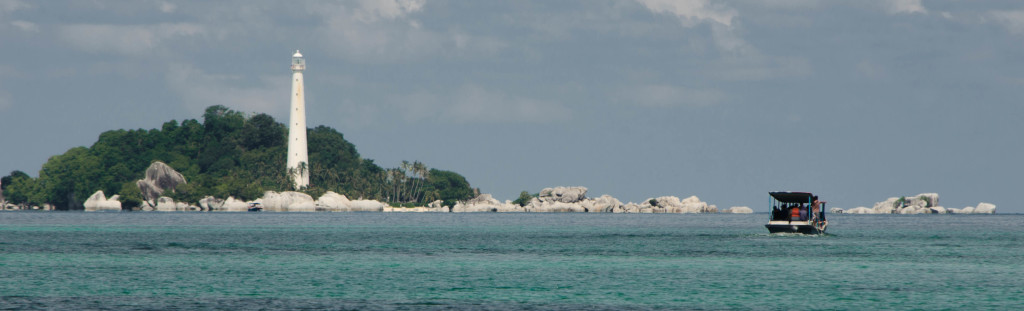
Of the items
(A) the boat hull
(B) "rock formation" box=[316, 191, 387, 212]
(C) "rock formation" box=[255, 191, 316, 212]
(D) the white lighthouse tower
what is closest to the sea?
(A) the boat hull

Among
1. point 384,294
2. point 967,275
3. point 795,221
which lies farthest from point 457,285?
point 795,221

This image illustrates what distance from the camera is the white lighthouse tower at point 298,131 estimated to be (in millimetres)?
173625

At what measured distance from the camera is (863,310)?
34.6 metres

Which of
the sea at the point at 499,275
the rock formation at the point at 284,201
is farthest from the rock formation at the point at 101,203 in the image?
the sea at the point at 499,275

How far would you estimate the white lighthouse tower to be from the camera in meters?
174

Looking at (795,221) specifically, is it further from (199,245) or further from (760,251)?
(199,245)

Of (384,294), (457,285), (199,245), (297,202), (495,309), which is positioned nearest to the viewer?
(495,309)

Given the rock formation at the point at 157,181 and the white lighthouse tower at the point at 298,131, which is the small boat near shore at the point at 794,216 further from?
the rock formation at the point at 157,181

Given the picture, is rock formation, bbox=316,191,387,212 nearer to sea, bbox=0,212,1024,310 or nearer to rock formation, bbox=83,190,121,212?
rock formation, bbox=83,190,121,212

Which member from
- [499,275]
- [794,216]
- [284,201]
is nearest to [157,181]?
[284,201]

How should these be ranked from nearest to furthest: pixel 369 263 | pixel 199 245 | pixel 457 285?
pixel 457 285
pixel 369 263
pixel 199 245

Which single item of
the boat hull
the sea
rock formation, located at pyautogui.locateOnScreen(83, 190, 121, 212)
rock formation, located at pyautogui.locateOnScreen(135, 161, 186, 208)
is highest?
rock formation, located at pyautogui.locateOnScreen(135, 161, 186, 208)

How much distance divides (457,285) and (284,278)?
7.39 meters

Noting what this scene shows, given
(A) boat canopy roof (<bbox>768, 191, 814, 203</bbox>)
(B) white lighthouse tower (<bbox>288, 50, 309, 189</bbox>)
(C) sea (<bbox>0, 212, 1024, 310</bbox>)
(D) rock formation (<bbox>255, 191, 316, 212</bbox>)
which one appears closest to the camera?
(C) sea (<bbox>0, 212, 1024, 310</bbox>)
